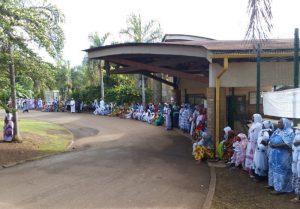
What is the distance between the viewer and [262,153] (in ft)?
32.2

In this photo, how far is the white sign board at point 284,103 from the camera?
9422 mm

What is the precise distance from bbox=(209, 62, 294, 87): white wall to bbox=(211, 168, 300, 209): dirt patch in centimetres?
357

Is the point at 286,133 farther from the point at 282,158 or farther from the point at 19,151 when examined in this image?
the point at 19,151

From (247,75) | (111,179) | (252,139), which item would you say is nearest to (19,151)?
(111,179)

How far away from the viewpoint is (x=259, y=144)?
32.3 feet

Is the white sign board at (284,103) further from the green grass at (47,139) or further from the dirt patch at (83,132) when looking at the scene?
the dirt patch at (83,132)

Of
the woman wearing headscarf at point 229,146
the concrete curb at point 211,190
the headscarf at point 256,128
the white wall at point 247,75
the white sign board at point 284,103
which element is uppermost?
the white wall at point 247,75

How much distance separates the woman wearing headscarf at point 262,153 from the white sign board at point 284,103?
1.93 ft

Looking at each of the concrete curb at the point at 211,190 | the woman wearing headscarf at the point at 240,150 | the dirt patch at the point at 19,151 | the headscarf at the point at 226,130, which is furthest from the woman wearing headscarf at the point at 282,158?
the dirt patch at the point at 19,151

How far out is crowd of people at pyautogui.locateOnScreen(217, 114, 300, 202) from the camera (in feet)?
28.4

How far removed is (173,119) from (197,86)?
229cm

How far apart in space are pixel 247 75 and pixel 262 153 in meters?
4.29

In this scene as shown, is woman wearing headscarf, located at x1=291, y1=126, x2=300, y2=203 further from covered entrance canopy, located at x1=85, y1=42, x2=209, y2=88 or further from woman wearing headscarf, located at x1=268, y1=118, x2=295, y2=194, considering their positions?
covered entrance canopy, located at x1=85, y1=42, x2=209, y2=88

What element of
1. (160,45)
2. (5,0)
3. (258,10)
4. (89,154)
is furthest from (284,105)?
(5,0)
